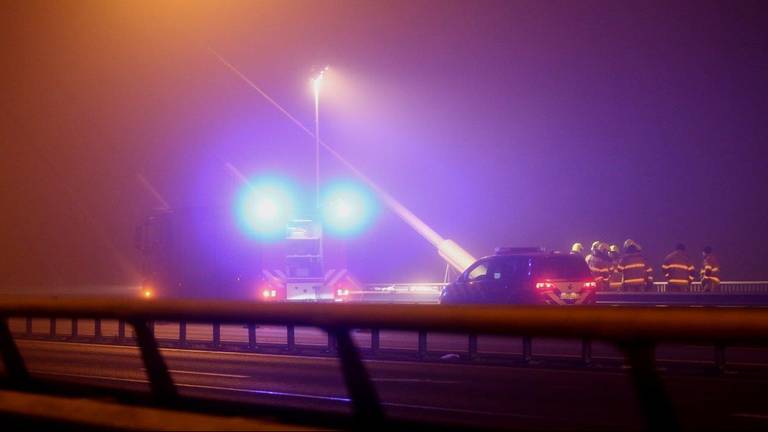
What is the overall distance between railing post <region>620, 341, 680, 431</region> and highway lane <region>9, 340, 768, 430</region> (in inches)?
34.2

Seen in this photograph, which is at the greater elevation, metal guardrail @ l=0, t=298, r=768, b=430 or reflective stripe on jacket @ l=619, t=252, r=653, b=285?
metal guardrail @ l=0, t=298, r=768, b=430

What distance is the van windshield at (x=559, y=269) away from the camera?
19.2 meters

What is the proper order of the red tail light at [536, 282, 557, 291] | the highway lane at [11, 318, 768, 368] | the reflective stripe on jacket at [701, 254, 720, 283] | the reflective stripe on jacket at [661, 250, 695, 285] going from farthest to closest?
the reflective stripe on jacket at [701, 254, 720, 283], the reflective stripe on jacket at [661, 250, 695, 285], the red tail light at [536, 282, 557, 291], the highway lane at [11, 318, 768, 368]

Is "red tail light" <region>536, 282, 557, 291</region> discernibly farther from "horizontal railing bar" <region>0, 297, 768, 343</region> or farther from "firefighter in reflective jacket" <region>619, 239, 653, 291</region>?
"horizontal railing bar" <region>0, 297, 768, 343</region>

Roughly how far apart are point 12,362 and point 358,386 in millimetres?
4059

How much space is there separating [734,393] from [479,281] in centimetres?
931

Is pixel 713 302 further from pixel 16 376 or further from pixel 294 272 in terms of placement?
pixel 16 376

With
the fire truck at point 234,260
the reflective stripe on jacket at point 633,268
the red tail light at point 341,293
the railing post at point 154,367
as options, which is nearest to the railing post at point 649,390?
the railing post at point 154,367


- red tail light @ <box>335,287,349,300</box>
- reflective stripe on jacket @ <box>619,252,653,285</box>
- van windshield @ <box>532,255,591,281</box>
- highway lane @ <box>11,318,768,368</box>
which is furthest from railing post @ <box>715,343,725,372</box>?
red tail light @ <box>335,287,349,300</box>

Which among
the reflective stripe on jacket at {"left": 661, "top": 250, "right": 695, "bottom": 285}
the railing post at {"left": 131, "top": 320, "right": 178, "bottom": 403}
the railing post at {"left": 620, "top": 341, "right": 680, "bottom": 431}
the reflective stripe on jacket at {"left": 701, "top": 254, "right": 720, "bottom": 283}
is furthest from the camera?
the reflective stripe on jacket at {"left": 701, "top": 254, "right": 720, "bottom": 283}

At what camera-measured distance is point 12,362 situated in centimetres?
845

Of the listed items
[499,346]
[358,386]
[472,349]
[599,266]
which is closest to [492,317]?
[358,386]

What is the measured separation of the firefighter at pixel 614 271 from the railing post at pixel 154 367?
72.1 ft

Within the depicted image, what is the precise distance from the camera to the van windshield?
19156mm
